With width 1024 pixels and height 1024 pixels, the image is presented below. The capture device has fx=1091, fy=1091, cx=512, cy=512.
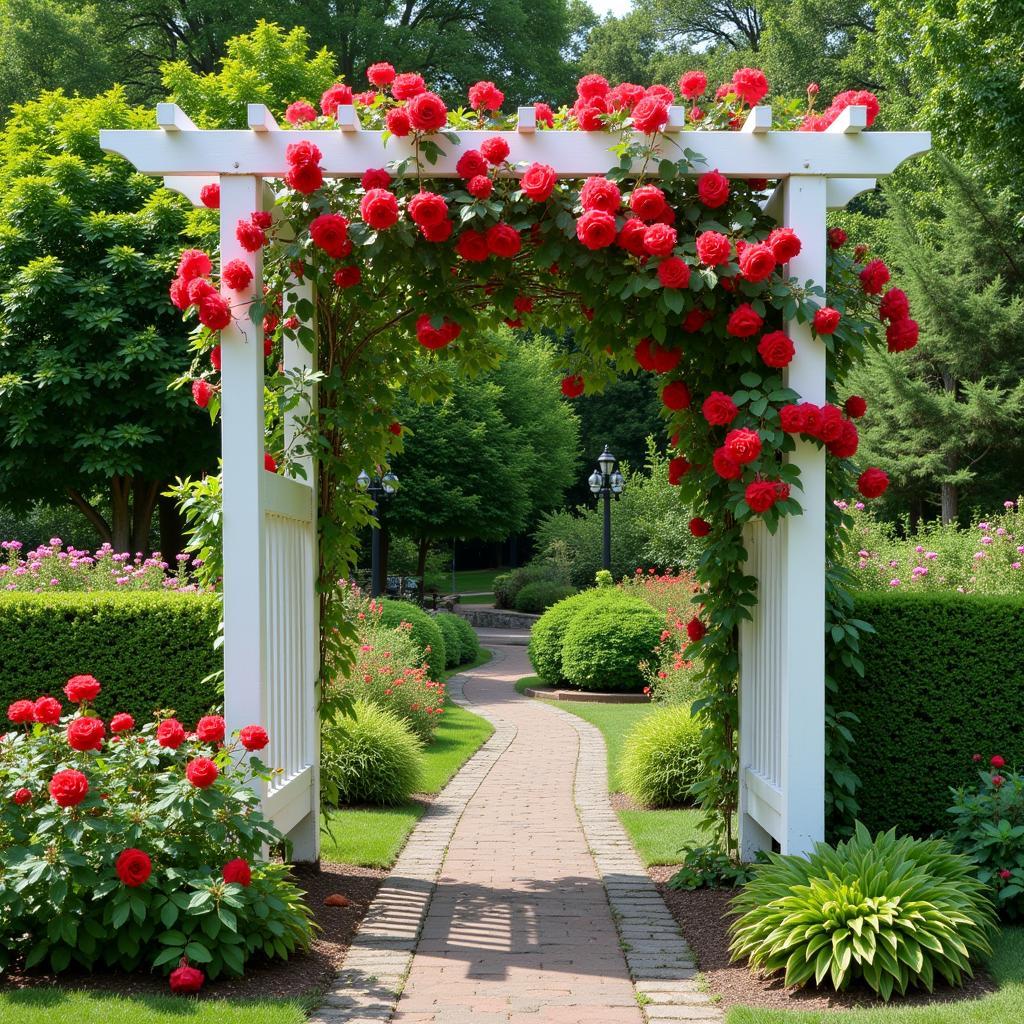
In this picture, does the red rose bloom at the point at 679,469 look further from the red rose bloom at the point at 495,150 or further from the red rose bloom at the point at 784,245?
the red rose bloom at the point at 495,150

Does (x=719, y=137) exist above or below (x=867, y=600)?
above

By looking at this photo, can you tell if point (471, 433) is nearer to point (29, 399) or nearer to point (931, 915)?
point (29, 399)

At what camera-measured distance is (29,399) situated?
1376cm

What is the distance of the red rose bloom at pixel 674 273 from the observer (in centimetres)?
449

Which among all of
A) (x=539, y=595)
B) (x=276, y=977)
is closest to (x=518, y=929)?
(x=276, y=977)

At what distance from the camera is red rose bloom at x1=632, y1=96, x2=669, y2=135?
4508mm

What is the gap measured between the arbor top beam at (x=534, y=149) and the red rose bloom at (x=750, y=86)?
0.16 m

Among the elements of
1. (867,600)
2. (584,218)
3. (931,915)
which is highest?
(584,218)

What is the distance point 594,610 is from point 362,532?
14.0 metres

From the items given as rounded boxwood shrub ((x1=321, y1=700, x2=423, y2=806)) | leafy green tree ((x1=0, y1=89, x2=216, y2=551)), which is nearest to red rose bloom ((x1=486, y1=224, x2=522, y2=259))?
rounded boxwood shrub ((x1=321, y1=700, x2=423, y2=806))

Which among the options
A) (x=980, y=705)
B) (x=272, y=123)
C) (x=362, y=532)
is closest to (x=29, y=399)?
(x=272, y=123)

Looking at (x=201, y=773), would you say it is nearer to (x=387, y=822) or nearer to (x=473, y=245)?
(x=473, y=245)

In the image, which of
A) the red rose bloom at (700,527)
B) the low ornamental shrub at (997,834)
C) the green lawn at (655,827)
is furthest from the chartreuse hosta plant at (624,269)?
the green lawn at (655,827)

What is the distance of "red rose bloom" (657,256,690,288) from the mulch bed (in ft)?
10.1
